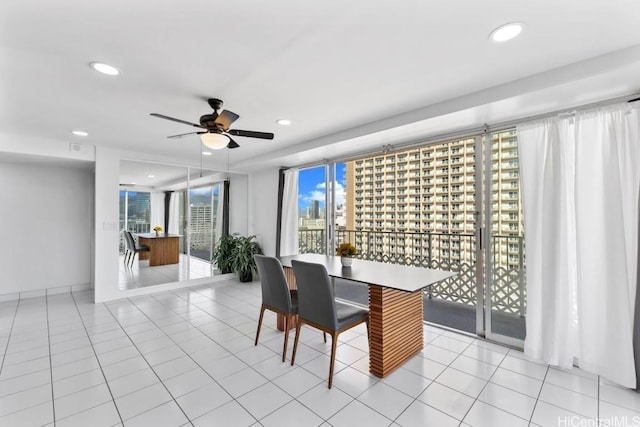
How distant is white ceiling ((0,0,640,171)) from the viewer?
5.05 ft

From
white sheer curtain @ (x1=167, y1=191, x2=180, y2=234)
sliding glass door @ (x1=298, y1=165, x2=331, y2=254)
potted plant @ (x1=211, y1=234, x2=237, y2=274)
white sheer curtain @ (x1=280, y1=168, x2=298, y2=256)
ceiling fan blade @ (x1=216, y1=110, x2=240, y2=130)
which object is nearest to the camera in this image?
ceiling fan blade @ (x1=216, y1=110, x2=240, y2=130)

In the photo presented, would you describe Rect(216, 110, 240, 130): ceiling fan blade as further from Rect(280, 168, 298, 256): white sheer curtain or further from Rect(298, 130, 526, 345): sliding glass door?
Rect(280, 168, 298, 256): white sheer curtain

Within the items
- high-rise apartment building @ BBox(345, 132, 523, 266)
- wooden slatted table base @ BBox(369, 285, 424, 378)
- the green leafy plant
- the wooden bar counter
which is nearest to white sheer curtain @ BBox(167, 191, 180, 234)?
the wooden bar counter

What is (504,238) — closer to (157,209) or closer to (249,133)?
(249,133)

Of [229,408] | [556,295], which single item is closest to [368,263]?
[556,295]

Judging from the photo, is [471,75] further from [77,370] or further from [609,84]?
[77,370]

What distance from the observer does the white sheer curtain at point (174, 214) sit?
5.66 m

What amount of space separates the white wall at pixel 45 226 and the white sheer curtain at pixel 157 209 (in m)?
0.98

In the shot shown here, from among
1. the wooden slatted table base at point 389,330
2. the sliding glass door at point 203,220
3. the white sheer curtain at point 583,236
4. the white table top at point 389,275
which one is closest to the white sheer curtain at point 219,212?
the sliding glass door at point 203,220

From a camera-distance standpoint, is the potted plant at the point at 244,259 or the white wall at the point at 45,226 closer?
the white wall at the point at 45,226

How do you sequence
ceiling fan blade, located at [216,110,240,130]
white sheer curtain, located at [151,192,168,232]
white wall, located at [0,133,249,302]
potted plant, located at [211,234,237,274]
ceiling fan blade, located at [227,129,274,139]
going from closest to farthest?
ceiling fan blade, located at [216,110,240,130] < ceiling fan blade, located at [227,129,274,139] < white wall, located at [0,133,249,302] < white sheer curtain, located at [151,192,168,232] < potted plant, located at [211,234,237,274]

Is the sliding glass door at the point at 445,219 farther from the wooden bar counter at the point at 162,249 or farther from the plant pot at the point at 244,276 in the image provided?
the wooden bar counter at the point at 162,249

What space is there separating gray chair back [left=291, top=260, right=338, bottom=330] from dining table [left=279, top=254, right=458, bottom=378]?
0.99 ft

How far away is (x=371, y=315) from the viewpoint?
2.53m
